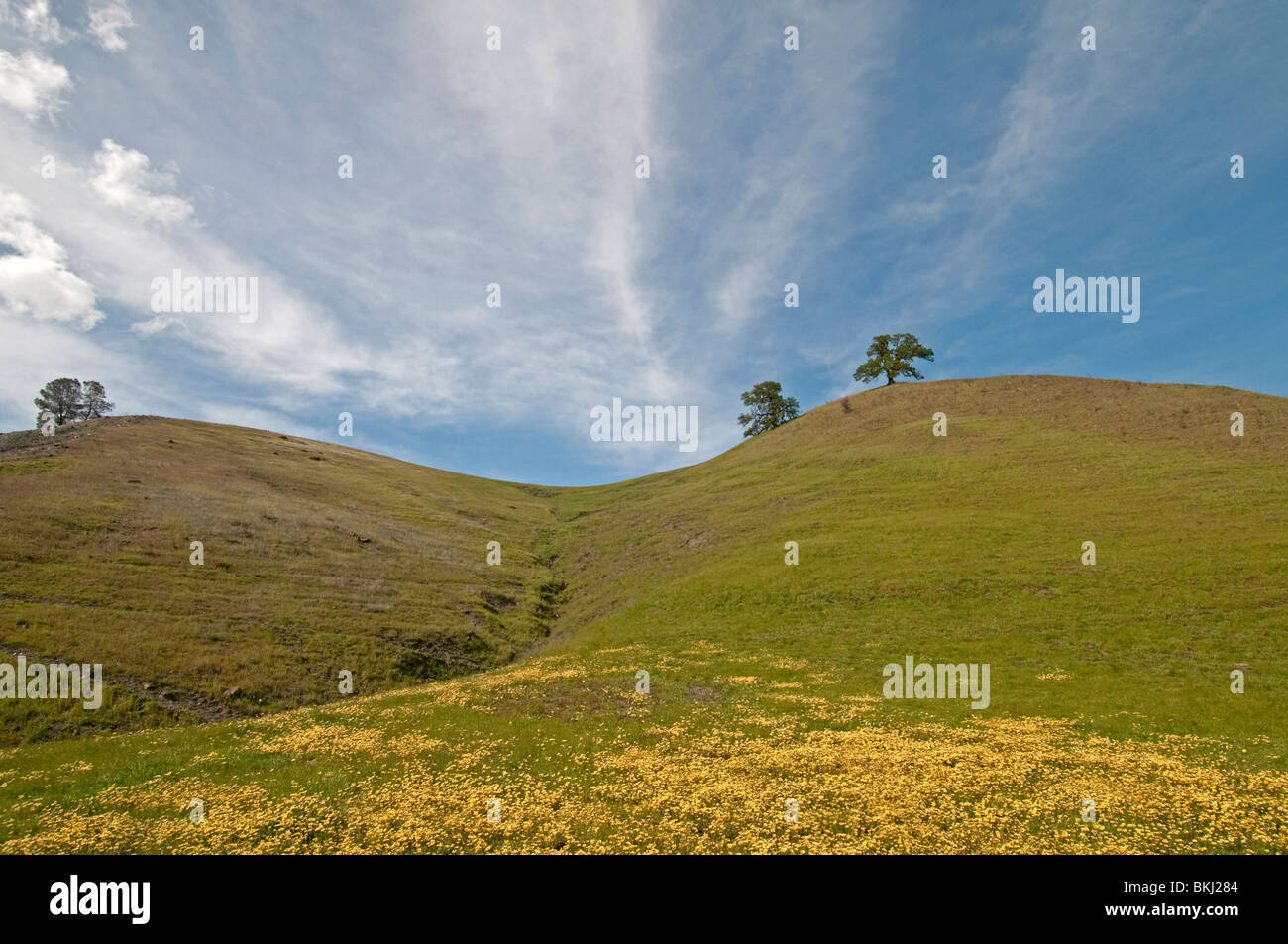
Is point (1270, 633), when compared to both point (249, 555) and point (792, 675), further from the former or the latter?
point (249, 555)

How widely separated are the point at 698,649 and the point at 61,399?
517ft

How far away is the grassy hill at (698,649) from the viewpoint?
1589 centimetres

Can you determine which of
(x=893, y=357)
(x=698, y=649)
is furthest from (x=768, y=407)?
(x=698, y=649)

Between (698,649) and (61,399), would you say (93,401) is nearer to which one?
(61,399)

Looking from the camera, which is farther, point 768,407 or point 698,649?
point 768,407

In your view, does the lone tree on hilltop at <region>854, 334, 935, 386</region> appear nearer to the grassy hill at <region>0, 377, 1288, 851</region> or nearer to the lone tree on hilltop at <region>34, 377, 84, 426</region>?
the grassy hill at <region>0, 377, 1288, 851</region>

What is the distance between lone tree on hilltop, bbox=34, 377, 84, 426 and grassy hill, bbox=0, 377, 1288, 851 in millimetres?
64239

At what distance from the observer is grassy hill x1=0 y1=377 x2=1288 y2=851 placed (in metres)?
15.9

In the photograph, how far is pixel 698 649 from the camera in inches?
1470

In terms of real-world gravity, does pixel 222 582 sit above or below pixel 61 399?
below

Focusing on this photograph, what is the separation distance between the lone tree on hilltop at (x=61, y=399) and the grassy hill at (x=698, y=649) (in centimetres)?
6424

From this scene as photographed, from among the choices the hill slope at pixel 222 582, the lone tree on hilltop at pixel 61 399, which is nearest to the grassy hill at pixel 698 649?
the hill slope at pixel 222 582
